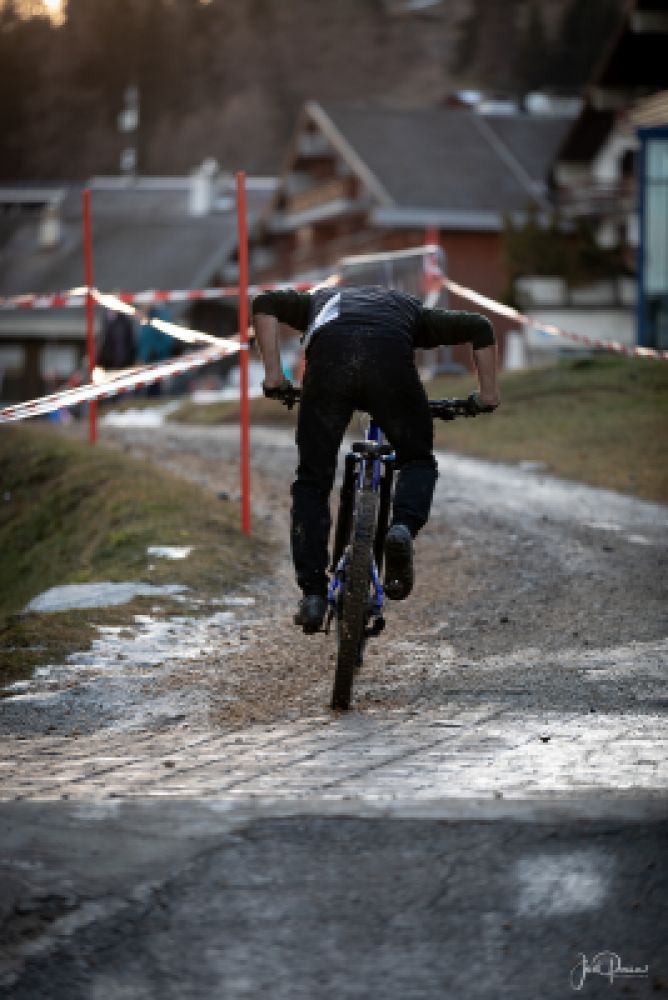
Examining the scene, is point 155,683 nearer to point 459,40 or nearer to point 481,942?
point 481,942

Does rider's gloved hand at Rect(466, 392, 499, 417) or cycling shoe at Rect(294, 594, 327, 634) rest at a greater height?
rider's gloved hand at Rect(466, 392, 499, 417)

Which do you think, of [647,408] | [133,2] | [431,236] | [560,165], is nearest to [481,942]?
[647,408]

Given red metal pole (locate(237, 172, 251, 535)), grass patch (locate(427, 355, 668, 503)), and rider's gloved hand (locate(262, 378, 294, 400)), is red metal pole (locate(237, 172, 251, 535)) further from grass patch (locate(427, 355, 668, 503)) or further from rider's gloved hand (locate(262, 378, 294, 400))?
rider's gloved hand (locate(262, 378, 294, 400))

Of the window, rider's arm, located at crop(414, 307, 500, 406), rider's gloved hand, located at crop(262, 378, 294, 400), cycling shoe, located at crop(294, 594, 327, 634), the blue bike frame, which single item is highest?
rider's arm, located at crop(414, 307, 500, 406)

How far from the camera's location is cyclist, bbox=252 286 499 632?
20.8 feet

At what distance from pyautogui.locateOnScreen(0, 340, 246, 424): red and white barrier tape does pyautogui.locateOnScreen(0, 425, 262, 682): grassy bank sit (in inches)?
38.2

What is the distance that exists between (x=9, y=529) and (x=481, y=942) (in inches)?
449

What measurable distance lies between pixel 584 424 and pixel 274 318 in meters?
12.2

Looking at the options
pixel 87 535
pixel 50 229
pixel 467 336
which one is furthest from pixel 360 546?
pixel 50 229

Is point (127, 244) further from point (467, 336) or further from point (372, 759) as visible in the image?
point (372, 759)

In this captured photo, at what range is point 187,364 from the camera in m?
11.0

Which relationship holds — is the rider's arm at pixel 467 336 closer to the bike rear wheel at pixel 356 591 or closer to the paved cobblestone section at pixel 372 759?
the bike rear wheel at pixel 356 591

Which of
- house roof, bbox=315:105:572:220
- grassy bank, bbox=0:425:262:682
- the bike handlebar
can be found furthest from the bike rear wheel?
house roof, bbox=315:105:572:220

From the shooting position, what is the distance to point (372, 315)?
20.9 feet
